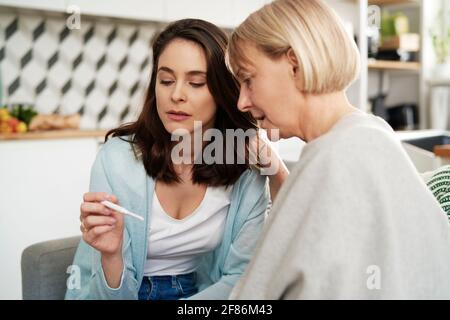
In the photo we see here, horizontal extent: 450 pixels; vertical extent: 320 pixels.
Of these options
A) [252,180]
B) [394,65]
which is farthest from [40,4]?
[394,65]

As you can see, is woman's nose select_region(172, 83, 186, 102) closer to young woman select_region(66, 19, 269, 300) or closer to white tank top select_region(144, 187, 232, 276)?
young woman select_region(66, 19, 269, 300)

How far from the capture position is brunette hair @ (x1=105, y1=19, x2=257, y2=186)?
3.92 feet

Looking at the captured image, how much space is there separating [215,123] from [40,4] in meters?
1.80

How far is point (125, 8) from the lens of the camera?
3.03 metres

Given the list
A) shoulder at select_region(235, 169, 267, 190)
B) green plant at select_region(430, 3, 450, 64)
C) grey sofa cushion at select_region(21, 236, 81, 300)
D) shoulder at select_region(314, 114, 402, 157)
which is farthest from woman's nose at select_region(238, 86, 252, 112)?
green plant at select_region(430, 3, 450, 64)

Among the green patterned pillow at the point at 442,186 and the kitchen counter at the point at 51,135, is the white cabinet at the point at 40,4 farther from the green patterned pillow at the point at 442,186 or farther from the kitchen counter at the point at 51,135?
the green patterned pillow at the point at 442,186

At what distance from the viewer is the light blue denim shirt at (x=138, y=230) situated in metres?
1.15

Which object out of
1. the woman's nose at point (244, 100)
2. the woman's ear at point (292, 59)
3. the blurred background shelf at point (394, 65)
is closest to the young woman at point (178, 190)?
the woman's nose at point (244, 100)

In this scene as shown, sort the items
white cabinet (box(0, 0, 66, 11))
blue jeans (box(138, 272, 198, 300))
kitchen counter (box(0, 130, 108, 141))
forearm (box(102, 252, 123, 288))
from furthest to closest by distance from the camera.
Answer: white cabinet (box(0, 0, 66, 11)) → kitchen counter (box(0, 130, 108, 141)) → blue jeans (box(138, 272, 198, 300)) → forearm (box(102, 252, 123, 288))

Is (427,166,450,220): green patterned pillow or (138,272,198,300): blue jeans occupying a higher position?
(427,166,450,220): green patterned pillow

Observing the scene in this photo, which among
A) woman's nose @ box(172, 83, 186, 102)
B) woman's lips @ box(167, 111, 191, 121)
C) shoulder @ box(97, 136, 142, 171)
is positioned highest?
woman's nose @ box(172, 83, 186, 102)

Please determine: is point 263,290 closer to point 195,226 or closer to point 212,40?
point 195,226

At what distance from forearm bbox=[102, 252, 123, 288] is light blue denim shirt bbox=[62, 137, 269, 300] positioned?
0.03ft

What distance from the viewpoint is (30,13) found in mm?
2965
